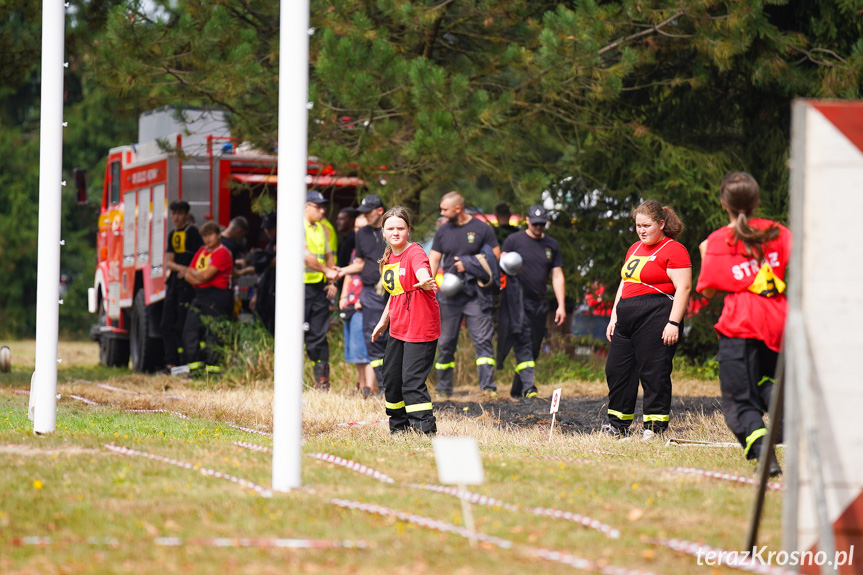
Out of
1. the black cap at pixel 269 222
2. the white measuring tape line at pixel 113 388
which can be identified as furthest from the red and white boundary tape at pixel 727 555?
the black cap at pixel 269 222

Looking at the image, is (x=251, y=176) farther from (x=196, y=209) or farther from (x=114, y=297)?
(x=114, y=297)

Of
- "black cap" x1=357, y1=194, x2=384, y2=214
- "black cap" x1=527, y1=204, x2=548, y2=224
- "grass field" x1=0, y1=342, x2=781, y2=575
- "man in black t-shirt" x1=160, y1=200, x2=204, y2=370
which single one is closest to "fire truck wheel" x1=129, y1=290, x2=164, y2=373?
"man in black t-shirt" x1=160, y1=200, x2=204, y2=370

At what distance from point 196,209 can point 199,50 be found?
3.27 meters

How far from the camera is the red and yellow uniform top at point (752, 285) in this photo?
6047mm

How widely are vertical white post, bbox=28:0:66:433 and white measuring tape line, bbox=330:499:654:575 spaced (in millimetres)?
3180

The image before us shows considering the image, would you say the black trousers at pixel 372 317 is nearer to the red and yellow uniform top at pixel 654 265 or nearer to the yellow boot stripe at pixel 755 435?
the red and yellow uniform top at pixel 654 265

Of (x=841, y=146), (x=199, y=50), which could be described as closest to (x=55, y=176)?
(x=199, y=50)

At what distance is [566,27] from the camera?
11.3 m

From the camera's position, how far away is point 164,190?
14539 mm

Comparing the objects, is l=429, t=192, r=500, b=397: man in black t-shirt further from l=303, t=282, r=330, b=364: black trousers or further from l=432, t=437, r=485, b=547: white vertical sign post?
l=432, t=437, r=485, b=547: white vertical sign post

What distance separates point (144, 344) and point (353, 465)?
911 cm

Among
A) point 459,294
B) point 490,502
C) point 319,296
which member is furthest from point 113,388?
point 490,502

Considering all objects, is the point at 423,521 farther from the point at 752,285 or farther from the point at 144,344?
the point at 144,344

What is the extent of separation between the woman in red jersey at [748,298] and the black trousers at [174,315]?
29.7 ft
